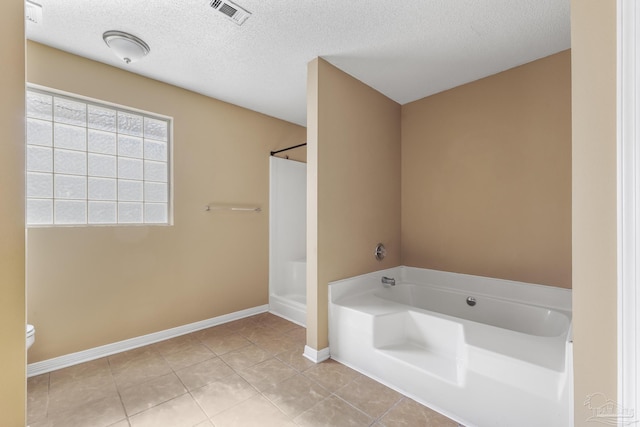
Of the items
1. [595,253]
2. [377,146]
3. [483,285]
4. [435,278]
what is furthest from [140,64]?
[483,285]

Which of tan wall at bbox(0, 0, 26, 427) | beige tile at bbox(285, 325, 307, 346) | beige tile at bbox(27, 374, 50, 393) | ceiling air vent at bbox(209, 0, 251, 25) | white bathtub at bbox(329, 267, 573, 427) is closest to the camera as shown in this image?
tan wall at bbox(0, 0, 26, 427)

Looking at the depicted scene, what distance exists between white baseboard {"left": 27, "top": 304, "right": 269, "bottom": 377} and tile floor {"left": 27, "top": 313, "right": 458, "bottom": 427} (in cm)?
6

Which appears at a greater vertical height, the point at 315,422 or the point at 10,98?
the point at 10,98

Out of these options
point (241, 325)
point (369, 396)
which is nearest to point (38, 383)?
point (241, 325)

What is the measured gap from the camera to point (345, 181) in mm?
2367

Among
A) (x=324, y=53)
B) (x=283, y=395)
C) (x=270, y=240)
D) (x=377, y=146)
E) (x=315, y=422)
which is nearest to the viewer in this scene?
(x=315, y=422)

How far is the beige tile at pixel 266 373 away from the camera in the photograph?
1.85 metres

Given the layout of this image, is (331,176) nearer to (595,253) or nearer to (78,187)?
(595,253)

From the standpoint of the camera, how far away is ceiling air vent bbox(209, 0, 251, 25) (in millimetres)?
1584

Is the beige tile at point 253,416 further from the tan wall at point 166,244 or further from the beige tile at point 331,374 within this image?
the tan wall at point 166,244

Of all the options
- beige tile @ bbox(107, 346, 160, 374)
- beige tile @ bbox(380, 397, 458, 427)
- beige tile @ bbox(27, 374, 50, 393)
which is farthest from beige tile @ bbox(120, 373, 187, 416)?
beige tile @ bbox(380, 397, 458, 427)

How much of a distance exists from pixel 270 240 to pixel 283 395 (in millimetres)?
1860

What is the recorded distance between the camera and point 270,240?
11.0ft

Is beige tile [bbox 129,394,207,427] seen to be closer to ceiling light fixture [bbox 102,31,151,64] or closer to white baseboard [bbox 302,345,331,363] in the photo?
white baseboard [bbox 302,345,331,363]
